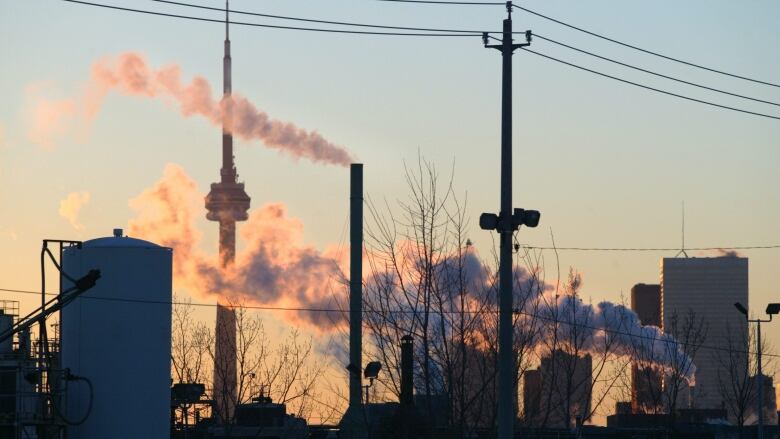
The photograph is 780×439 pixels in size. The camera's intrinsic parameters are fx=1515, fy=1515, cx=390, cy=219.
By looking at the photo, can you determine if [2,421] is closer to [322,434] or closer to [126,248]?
[126,248]

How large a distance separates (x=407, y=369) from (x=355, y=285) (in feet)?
67.9

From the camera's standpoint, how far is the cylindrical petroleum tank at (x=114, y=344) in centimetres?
5753

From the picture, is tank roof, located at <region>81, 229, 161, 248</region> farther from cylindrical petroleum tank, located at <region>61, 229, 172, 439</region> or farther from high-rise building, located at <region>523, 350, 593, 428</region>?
high-rise building, located at <region>523, 350, 593, 428</region>

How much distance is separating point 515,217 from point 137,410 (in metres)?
25.6

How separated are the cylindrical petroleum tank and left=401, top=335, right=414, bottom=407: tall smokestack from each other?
45.0ft

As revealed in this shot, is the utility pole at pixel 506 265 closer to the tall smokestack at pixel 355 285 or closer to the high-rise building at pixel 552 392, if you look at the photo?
the high-rise building at pixel 552 392

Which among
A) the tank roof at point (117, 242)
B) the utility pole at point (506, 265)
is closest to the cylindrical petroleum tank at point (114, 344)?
the tank roof at point (117, 242)

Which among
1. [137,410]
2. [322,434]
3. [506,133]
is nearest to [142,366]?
[137,410]

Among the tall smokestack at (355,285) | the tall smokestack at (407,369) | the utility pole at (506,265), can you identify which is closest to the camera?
the utility pole at (506,265)

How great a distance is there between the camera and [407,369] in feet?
157

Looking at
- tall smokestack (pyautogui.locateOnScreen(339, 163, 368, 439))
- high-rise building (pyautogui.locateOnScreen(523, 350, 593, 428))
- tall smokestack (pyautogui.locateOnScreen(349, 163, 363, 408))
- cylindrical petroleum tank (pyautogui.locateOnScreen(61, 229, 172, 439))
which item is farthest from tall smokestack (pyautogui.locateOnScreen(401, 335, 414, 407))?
cylindrical petroleum tank (pyautogui.locateOnScreen(61, 229, 172, 439))

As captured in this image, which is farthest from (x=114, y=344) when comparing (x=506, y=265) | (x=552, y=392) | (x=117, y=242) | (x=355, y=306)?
(x=506, y=265)

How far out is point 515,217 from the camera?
36812 millimetres

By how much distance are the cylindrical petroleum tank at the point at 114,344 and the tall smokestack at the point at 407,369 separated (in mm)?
13713
